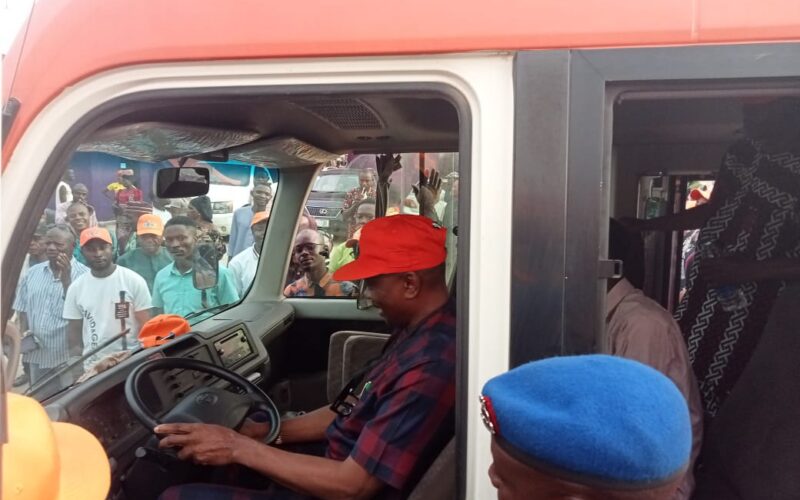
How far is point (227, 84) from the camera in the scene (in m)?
1.17

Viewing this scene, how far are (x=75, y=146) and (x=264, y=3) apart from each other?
1.42ft

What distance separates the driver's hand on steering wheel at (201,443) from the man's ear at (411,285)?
1.92 ft

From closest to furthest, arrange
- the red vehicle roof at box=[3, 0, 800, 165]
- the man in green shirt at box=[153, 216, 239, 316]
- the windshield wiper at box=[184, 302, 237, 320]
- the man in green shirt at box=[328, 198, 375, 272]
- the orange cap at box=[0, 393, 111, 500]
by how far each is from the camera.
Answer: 1. the orange cap at box=[0, 393, 111, 500]
2. the red vehicle roof at box=[3, 0, 800, 165]
3. the windshield wiper at box=[184, 302, 237, 320]
4. the man in green shirt at box=[153, 216, 239, 316]
5. the man in green shirt at box=[328, 198, 375, 272]

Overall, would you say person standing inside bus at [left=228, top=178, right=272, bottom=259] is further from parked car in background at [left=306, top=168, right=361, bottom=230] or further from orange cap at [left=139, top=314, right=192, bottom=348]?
orange cap at [left=139, top=314, right=192, bottom=348]

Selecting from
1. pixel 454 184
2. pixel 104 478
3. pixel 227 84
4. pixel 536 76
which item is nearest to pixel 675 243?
pixel 454 184

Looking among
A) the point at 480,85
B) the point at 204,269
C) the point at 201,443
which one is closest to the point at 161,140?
the point at 201,443

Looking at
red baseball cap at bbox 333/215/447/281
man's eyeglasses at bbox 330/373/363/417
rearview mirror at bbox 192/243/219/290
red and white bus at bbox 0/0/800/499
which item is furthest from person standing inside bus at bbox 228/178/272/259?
red and white bus at bbox 0/0/800/499

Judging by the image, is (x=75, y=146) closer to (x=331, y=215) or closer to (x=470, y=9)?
(x=470, y=9)

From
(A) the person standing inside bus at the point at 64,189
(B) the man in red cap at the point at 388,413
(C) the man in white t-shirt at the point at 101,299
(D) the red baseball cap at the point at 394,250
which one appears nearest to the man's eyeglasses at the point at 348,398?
(B) the man in red cap at the point at 388,413

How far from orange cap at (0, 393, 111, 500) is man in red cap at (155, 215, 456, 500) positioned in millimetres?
669

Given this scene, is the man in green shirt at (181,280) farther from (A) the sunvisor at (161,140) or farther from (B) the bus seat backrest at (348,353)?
(A) the sunvisor at (161,140)

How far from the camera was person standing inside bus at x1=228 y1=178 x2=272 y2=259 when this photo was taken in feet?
12.1

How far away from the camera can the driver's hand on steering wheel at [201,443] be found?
176cm

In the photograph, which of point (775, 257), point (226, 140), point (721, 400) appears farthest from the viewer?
point (226, 140)
